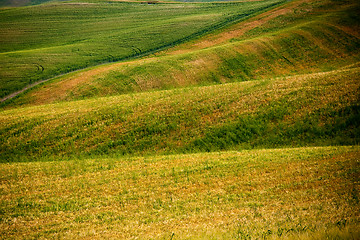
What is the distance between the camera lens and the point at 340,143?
63.7 ft

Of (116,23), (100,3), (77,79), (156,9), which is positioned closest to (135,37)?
(116,23)

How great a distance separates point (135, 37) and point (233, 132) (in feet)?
156

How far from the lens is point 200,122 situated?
23469mm

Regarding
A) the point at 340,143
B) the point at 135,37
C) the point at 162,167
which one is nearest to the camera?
the point at 162,167

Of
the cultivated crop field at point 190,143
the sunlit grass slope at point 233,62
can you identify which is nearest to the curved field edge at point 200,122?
the cultivated crop field at point 190,143

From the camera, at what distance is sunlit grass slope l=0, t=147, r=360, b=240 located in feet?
35.6

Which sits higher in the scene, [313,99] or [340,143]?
[313,99]

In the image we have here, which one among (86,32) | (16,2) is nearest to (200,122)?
(86,32)

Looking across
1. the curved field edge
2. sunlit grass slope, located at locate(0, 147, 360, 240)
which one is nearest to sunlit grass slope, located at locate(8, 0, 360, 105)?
the curved field edge

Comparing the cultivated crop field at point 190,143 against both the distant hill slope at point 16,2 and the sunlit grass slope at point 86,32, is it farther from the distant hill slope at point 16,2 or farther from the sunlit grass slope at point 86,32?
the distant hill slope at point 16,2

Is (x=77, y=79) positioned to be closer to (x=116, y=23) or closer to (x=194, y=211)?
(x=194, y=211)

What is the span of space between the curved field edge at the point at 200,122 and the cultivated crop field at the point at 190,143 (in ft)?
0.43

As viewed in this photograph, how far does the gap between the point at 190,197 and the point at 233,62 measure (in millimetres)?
33501

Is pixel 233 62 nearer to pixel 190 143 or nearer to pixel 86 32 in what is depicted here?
pixel 190 143
